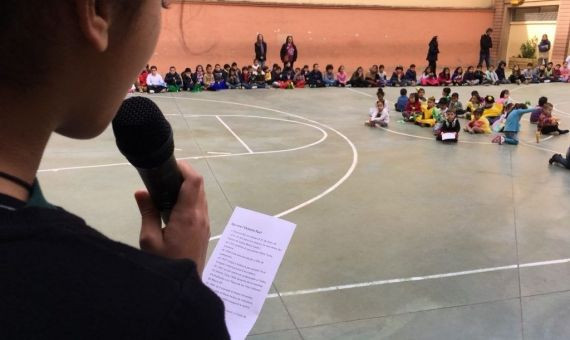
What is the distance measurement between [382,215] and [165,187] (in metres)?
5.22

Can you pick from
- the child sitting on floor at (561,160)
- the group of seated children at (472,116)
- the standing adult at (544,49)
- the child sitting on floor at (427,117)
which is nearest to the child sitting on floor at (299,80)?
the group of seated children at (472,116)

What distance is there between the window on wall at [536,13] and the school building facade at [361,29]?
0.01 meters

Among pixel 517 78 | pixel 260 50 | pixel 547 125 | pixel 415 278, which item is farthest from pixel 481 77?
pixel 415 278

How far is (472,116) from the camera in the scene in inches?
479

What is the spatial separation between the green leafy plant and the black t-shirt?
27075mm

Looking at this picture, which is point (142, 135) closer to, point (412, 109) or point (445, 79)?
point (412, 109)

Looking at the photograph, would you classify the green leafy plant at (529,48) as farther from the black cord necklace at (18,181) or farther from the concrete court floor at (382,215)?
the black cord necklace at (18,181)

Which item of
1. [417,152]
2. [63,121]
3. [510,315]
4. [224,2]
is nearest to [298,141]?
[417,152]

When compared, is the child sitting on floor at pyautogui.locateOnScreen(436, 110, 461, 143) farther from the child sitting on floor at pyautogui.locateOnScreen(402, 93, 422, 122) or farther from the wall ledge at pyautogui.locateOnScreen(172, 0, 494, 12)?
the wall ledge at pyautogui.locateOnScreen(172, 0, 494, 12)

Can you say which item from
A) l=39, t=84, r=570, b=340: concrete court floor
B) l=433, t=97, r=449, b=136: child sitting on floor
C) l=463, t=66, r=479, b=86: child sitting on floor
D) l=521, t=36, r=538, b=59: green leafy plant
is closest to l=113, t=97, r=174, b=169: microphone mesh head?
l=39, t=84, r=570, b=340: concrete court floor

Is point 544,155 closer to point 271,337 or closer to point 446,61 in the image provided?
point 271,337

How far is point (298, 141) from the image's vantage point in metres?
9.61

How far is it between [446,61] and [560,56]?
4.90m

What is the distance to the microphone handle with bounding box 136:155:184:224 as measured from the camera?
935mm
